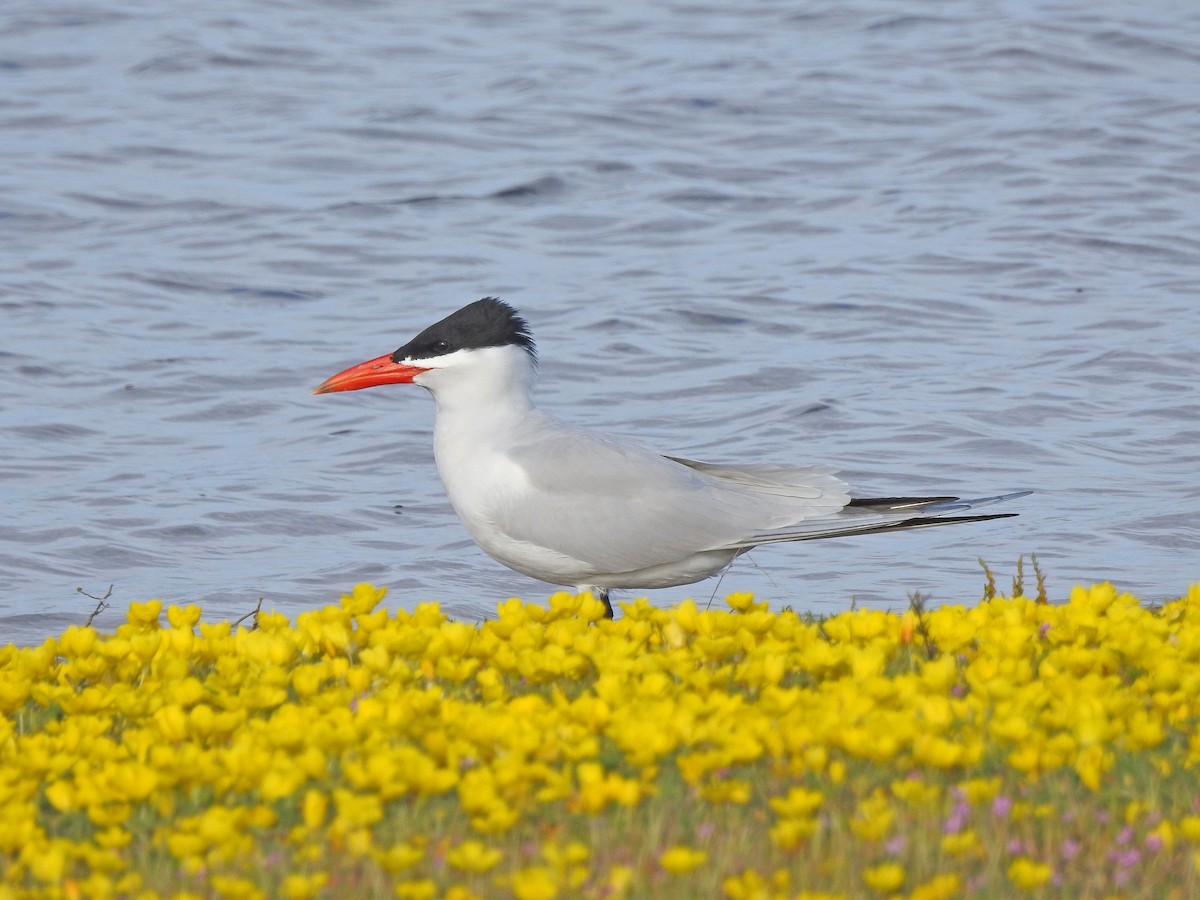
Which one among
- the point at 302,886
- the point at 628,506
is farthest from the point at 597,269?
the point at 302,886

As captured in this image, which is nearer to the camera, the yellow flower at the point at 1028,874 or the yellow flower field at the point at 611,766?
the yellow flower at the point at 1028,874

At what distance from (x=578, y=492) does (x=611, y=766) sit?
113 inches

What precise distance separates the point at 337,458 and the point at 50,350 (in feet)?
11.4

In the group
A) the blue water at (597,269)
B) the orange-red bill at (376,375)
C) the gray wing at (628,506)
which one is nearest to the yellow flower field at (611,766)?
the gray wing at (628,506)

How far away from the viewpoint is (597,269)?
1791cm

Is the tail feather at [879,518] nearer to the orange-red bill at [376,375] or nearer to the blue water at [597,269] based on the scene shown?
the orange-red bill at [376,375]

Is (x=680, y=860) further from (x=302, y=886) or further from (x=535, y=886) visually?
(x=302, y=886)

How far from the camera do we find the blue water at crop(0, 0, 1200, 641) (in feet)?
39.4

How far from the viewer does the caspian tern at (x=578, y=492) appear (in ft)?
25.0

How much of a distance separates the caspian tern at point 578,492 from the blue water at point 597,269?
250 centimetres

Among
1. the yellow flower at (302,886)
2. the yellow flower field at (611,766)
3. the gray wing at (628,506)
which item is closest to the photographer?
the yellow flower at (302,886)

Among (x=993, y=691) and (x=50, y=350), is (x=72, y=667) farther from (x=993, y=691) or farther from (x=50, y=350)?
(x=50, y=350)

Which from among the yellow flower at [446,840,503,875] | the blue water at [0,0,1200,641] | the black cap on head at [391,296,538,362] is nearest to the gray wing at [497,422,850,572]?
the black cap on head at [391,296,538,362]

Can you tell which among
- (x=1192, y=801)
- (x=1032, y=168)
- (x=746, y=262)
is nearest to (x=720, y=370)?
(x=746, y=262)
